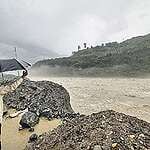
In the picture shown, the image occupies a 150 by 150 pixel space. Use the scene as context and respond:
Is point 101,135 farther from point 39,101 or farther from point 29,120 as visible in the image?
point 39,101

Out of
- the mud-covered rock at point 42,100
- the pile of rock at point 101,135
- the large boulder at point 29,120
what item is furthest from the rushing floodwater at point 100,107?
the pile of rock at point 101,135

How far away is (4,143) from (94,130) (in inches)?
166

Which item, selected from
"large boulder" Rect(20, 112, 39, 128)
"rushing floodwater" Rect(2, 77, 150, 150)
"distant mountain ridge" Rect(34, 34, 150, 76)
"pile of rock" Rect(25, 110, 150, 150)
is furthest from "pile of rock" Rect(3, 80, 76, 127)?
"distant mountain ridge" Rect(34, 34, 150, 76)

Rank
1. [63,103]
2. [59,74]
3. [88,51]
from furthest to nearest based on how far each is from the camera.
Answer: [88,51] → [59,74] → [63,103]

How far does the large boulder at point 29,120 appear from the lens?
11.9 m

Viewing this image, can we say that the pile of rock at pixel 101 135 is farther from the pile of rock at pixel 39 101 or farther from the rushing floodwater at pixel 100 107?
the pile of rock at pixel 39 101

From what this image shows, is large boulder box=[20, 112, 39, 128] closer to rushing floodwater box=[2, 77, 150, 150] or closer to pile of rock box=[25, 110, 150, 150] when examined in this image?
rushing floodwater box=[2, 77, 150, 150]

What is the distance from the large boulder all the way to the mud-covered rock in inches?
20.0

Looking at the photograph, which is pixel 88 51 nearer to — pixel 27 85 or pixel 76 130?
pixel 27 85

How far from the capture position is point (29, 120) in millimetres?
12234

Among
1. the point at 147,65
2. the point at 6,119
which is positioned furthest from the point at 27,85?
the point at 147,65

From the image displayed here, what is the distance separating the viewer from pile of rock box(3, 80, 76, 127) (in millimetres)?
13156

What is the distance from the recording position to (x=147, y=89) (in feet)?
92.3

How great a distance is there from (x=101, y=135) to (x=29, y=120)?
17.7ft
